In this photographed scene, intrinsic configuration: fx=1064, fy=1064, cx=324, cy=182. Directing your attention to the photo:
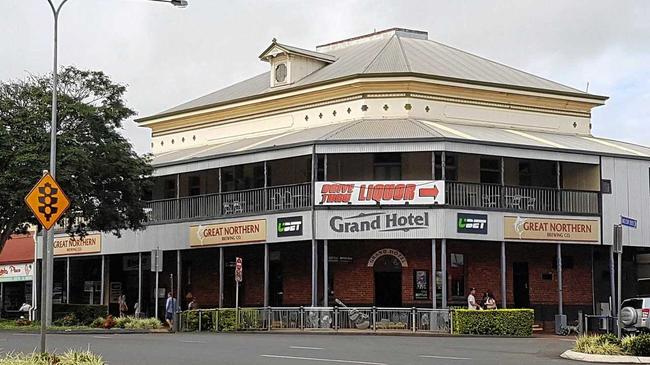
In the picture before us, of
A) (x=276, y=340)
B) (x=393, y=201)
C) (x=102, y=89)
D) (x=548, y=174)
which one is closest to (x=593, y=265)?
(x=548, y=174)

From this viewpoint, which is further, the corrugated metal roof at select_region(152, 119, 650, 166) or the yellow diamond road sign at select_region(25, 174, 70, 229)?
the corrugated metal roof at select_region(152, 119, 650, 166)

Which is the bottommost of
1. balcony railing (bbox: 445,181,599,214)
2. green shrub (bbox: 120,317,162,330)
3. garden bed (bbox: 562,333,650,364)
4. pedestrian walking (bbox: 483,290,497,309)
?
green shrub (bbox: 120,317,162,330)

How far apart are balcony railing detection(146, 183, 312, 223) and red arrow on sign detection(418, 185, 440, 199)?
13.0 ft

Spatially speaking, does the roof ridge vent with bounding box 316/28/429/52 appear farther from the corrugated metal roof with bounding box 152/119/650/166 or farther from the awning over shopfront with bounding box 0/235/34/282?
the awning over shopfront with bounding box 0/235/34/282

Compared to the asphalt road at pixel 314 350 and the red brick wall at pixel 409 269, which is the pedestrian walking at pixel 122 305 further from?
the asphalt road at pixel 314 350

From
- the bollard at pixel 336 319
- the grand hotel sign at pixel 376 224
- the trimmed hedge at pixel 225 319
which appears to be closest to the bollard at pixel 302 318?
the bollard at pixel 336 319

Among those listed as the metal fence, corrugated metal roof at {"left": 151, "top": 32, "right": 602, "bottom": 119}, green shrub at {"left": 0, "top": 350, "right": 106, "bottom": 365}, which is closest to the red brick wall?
the metal fence

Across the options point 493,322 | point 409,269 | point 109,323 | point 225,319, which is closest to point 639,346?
point 493,322

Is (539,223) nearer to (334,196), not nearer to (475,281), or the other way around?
(475,281)

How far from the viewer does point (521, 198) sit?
37906mm

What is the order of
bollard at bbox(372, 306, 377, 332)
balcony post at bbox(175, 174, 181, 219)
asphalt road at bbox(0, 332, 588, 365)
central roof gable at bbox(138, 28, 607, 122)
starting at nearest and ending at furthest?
asphalt road at bbox(0, 332, 588, 365)
bollard at bbox(372, 306, 377, 332)
central roof gable at bbox(138, 28, 607, 122)
balcony post at bbox(175, 174, 181, 219)

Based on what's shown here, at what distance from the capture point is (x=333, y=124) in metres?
41.5

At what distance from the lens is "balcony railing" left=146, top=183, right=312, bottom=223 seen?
124ft

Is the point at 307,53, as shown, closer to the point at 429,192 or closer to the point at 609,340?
the point at 429,192
